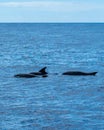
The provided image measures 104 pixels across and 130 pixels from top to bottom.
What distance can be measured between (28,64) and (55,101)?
36.3 meters

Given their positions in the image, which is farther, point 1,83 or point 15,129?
point 1,83

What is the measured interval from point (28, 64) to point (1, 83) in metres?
24.3

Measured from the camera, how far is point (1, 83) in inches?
2334

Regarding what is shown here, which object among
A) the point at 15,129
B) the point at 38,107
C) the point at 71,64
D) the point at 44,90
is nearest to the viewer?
the point at 15,129

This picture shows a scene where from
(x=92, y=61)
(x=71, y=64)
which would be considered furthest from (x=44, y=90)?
(x=92, y=61)

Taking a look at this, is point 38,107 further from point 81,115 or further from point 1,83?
point 1,83

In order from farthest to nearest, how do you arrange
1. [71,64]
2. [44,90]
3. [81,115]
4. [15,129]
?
[71,64] → [44,90] → [81,115] → [15,129]

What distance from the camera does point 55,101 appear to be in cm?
4744

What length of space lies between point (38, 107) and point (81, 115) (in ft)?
14.3

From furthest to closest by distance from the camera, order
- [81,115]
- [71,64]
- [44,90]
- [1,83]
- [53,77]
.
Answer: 1. [71,64]
2. [53,77]
3. [1,83]
4. [44,90]
5. [81,115]

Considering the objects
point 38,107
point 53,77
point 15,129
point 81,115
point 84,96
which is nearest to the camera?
point 15,129

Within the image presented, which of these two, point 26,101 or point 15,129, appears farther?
point 26,101

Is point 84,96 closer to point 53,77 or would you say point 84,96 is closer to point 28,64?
point 53,77

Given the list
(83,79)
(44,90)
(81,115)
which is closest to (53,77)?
(83,79)
